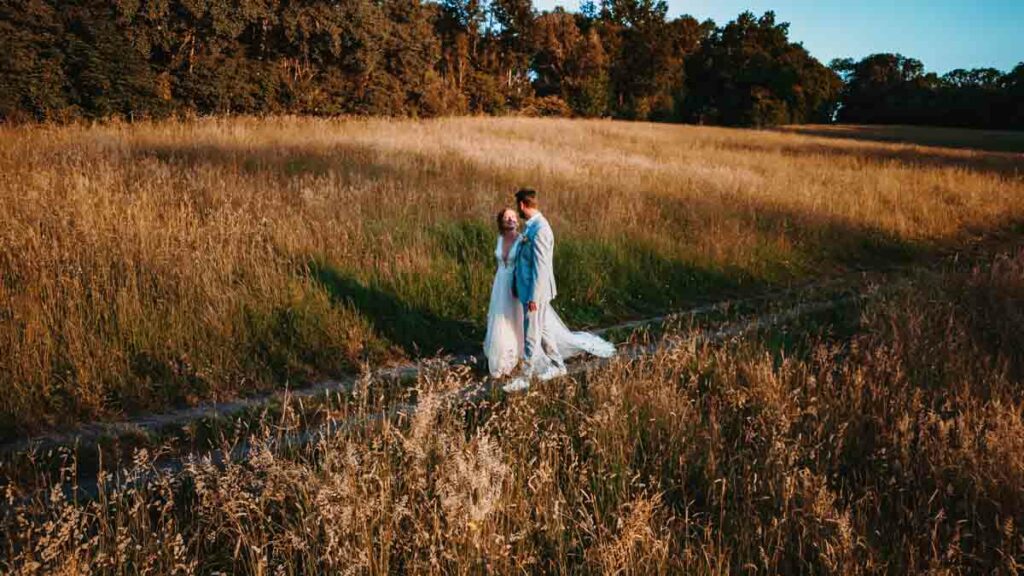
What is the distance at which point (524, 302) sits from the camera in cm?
630

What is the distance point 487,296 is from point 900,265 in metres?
8.63

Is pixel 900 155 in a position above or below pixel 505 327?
above

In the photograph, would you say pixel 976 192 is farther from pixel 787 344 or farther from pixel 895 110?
pixel 895 110

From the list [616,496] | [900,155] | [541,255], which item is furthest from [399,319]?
[900,155]

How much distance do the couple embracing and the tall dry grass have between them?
105 centimetres

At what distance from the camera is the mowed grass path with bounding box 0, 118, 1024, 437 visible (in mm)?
5879

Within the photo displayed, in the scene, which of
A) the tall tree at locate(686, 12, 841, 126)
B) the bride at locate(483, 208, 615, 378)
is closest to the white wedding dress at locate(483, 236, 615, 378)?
the bride at locate(483, 208, 615, 378)

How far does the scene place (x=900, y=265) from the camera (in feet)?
39.3

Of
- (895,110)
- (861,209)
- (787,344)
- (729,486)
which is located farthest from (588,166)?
(895,110)

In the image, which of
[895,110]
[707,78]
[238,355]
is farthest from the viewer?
[895,110]

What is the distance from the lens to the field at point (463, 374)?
327 cm

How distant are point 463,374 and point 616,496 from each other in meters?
1.66

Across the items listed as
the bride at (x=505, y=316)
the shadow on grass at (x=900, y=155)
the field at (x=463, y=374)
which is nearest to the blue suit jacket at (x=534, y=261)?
the bride at (x=505, y=316)

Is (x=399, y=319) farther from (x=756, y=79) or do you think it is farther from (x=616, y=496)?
(x=756, y=79)
